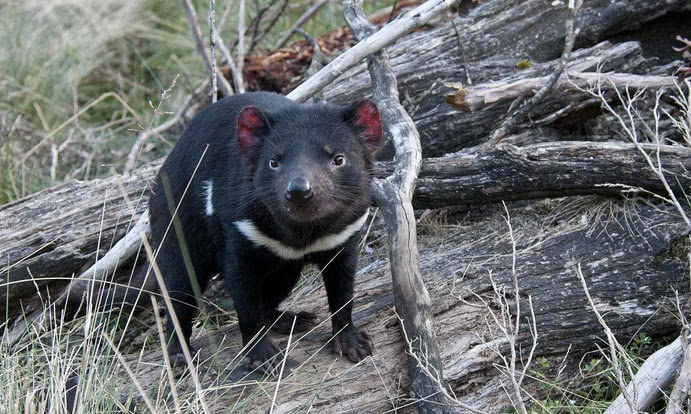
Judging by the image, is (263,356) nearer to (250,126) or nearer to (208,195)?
(208,195)

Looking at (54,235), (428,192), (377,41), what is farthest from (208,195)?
(377,41)

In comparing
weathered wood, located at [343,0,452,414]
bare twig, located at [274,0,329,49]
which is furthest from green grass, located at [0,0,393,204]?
weathered wood, located at [343,0,452,414]

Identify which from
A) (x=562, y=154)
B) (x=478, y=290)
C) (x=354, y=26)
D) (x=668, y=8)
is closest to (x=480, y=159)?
(x=562, y=154)

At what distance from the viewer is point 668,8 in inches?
193

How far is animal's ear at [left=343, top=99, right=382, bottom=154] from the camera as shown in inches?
127

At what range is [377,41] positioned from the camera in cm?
420

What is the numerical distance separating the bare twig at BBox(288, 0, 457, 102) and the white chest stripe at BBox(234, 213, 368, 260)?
42.5 inches

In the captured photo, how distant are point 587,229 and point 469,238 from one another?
56cm

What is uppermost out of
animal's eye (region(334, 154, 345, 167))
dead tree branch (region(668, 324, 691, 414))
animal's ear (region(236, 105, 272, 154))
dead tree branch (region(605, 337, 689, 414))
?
animal's ear (region(236, 105, 272, 154))

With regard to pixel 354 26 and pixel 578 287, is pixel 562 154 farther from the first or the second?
pixel 354 26

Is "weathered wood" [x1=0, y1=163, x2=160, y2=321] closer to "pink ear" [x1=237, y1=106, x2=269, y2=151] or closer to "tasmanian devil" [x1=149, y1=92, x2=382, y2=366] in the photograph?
"tasmanian devil" [x1=149, y1=92, x2=382, y2=366]

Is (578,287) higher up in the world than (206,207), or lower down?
lower down

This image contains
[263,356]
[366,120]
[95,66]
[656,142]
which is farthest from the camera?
[95,66]

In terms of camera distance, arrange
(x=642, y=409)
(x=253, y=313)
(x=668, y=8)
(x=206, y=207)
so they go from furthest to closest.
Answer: (x=668, y=8) → (x=206, y=207) → (x=253, y=313) → (x=642, y=409)
